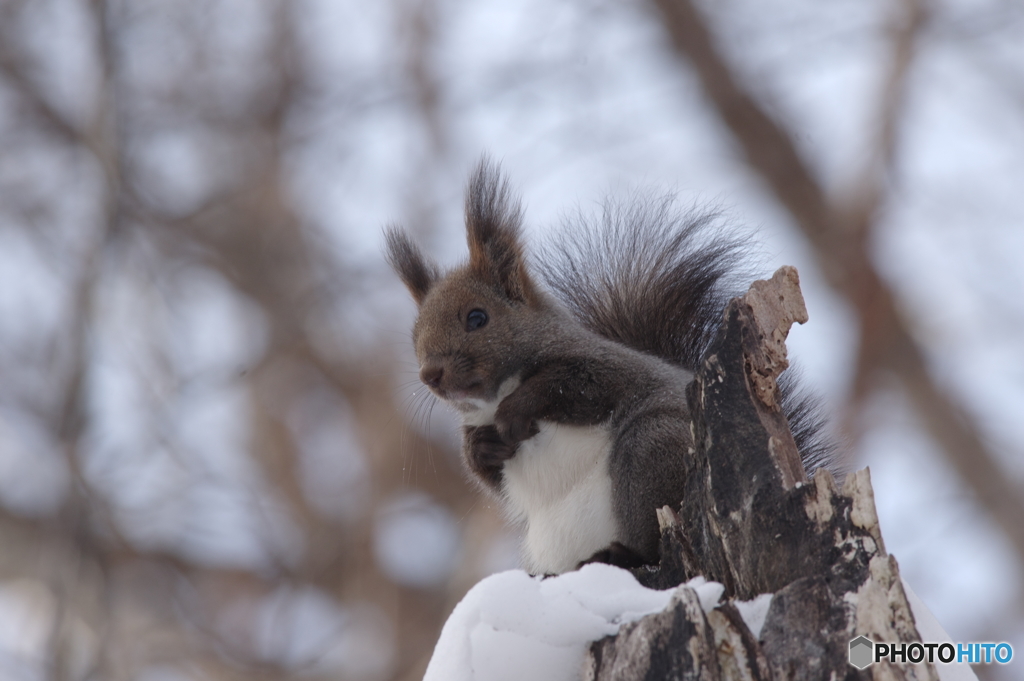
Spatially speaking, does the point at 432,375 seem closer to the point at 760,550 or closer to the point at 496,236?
the point at 496,236

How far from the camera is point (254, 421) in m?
5.29

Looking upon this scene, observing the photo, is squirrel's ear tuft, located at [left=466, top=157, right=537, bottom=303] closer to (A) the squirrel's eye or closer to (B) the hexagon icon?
(A) the squirrel's eye

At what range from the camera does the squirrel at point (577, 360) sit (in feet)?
5.46

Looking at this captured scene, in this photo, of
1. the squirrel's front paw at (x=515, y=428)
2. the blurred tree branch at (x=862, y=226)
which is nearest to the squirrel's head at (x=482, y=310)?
the squirrel's front paw at (x=515, y=428)

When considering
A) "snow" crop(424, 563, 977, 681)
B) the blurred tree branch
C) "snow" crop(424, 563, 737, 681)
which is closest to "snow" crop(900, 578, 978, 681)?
"snow" crop(424, 563, 977, 681)

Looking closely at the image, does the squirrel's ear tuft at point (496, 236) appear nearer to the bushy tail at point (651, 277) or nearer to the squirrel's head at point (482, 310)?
the squirrel's head at point (482, 310)

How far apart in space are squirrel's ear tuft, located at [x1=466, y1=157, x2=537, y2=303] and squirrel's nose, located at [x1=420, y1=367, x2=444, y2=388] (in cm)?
26

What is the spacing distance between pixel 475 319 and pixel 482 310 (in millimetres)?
27

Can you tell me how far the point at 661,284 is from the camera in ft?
6.73

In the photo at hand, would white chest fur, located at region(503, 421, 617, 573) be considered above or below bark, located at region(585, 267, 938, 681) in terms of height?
above

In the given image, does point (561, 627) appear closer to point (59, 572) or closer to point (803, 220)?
point (59, 572)

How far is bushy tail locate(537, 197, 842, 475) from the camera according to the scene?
195 cm

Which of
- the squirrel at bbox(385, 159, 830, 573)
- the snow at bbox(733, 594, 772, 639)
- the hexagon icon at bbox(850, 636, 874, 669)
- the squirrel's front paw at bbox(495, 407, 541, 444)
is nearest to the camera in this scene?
the hexagon icon at bbox(850, 636, 874, 669)

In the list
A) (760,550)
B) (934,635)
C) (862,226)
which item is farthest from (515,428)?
(862,226)
